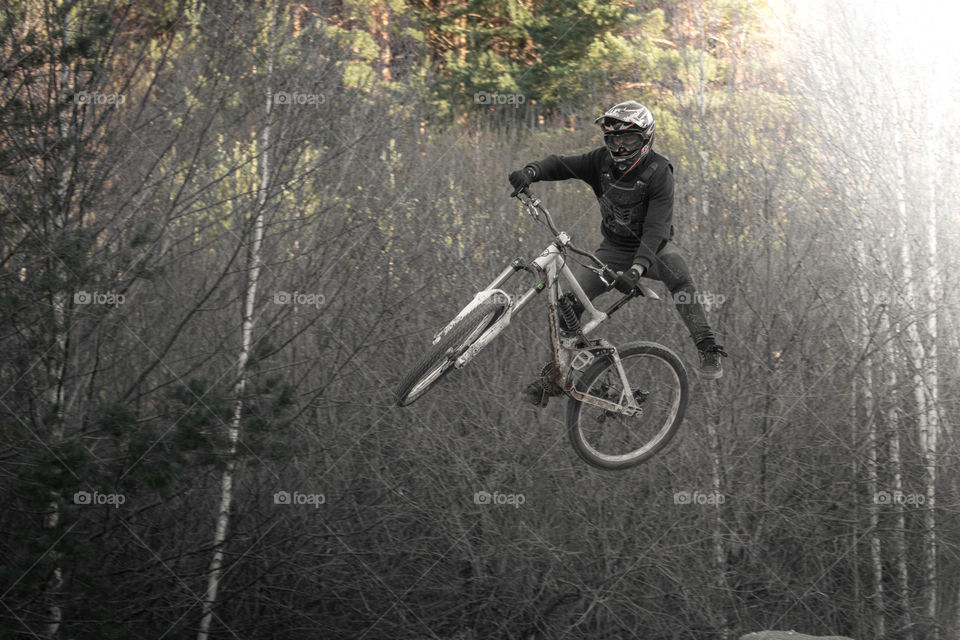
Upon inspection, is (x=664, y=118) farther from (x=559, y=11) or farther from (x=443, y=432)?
(x=443, y=432)

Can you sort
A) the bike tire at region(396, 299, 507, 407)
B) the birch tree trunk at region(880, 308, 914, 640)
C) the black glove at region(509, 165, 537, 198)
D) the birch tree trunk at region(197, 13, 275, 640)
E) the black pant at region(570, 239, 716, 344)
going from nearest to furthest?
the bike tire at region(396, 299, 507, 407)
the black glove at region(509, 165, 537, 198)
the black pant at region(570, 239, 716, 344)
the birch tree trunk at region(197, 13, 275, 640)
the birch tree trunk at region(880, 308, 914, 640)

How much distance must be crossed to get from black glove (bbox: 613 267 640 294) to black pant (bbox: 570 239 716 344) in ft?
1.15

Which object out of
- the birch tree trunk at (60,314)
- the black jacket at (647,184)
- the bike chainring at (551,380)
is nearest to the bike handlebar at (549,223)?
the black jacket at (647,184)

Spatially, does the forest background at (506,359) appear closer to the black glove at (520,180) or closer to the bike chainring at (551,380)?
the bike chainring at (551,380)

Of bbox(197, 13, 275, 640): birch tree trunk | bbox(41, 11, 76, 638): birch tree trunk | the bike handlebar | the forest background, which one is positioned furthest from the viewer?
the forest background

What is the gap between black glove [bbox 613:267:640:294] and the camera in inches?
283

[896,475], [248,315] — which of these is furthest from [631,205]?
[896,475]

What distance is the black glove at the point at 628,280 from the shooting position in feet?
23.6

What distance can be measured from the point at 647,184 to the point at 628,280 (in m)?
0.74

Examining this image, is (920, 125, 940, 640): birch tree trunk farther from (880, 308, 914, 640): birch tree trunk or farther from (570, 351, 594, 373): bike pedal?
(570, 351, 594, 373): bike pedal

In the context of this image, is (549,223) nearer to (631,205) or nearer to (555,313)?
(555,313)

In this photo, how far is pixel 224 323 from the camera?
1330cm

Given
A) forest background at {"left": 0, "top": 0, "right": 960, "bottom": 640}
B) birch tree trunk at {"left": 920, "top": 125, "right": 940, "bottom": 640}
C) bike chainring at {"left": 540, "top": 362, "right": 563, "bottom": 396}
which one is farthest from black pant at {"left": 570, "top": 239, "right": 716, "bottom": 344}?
birch tree trunk at {"left": 920, "top": 125, "right": 940, "bottom": 640}

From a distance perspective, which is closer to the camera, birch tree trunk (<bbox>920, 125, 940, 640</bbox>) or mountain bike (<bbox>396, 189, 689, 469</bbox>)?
mountain bike (<bbox>396, 189, 689, 469</bbox>)
